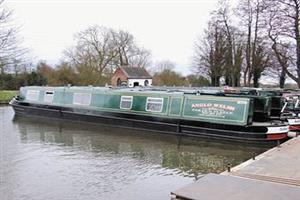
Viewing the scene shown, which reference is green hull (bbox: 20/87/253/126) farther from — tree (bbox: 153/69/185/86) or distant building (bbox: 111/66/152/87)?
tree (bbox: 153/69/185/86)

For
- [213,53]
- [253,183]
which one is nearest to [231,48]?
[213,53]

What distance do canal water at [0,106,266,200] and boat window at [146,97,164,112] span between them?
0.96 metres

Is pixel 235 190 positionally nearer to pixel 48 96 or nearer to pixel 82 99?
pixel 82 99

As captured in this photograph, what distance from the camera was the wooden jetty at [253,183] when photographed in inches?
206

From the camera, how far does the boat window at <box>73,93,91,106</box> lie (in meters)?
16.8

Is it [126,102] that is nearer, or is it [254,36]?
[126,102]

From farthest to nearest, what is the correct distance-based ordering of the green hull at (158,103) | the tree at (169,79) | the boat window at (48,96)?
the tree at (169,79)
the boat window at (48,96)
the green hull at (158,103)

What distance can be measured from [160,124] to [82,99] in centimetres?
462

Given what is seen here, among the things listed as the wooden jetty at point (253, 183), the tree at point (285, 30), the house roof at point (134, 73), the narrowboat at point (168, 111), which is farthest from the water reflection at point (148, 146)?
the house roof at point (134, 73)

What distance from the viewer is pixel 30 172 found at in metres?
8.45

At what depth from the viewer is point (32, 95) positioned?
19609 millimetres

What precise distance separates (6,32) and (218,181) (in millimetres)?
18792

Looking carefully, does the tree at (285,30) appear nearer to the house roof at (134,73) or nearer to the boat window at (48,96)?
the boat window at (48,96)

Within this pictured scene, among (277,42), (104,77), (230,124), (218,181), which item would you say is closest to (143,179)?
(218,181)
